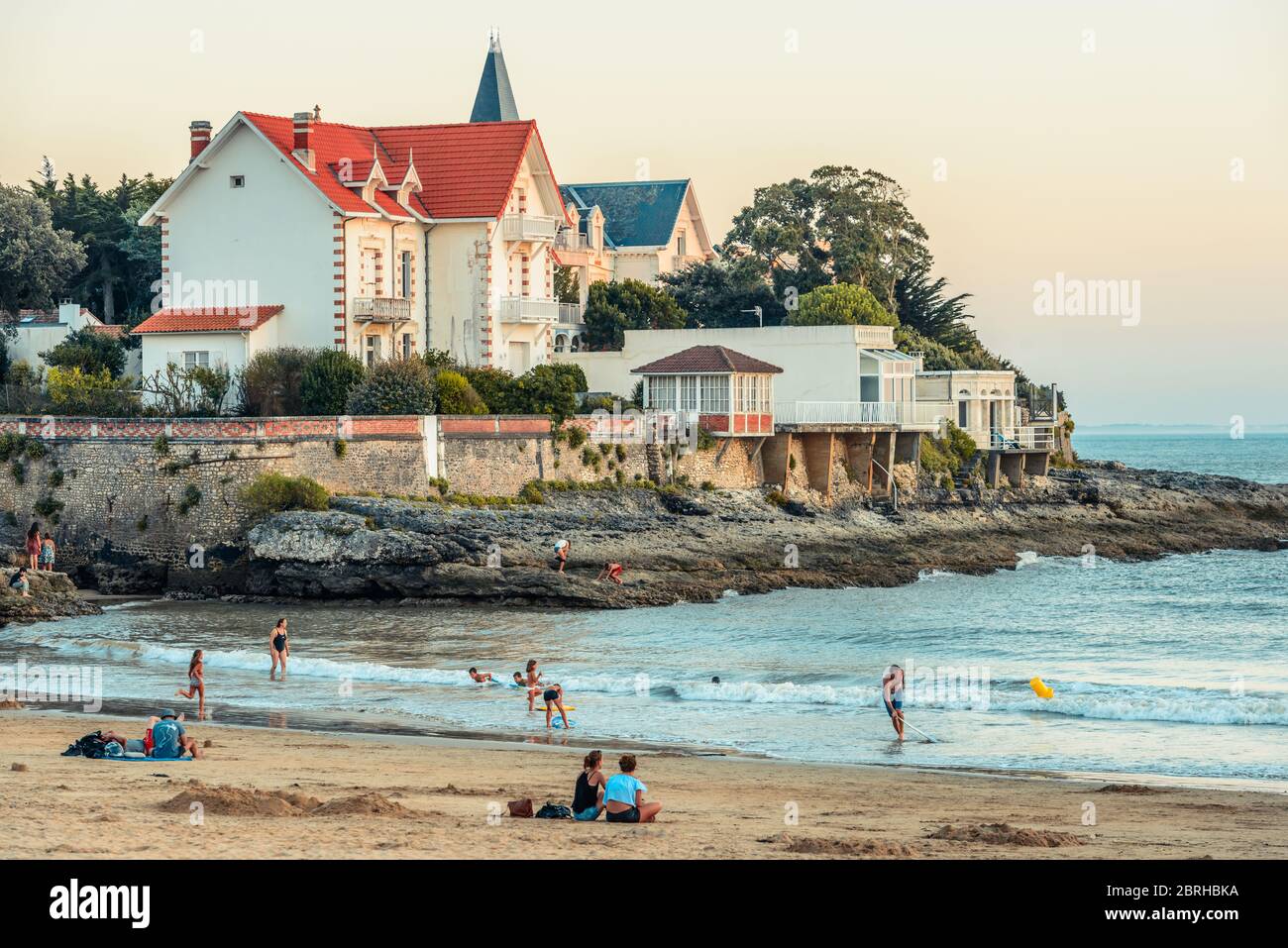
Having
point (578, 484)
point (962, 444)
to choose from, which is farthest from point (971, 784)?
point (962, 444)

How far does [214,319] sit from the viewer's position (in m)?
46.9

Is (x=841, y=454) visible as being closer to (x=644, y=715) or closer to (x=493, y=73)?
(x=493, y=73)

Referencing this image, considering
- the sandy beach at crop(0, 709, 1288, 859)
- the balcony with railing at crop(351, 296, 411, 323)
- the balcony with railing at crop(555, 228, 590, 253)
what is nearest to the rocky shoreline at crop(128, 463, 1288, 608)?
the balcony with railing at crop(351, 296, 411, 323)

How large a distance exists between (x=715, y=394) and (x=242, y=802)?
3602cm

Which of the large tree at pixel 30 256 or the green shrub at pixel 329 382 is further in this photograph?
the large tree at pixel 30 256

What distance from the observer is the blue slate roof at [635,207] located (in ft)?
255

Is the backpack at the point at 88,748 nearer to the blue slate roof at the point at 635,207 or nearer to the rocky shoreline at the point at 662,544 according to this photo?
the rocky shoreline at the point at 662,544

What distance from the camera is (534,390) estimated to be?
4728 centimetres

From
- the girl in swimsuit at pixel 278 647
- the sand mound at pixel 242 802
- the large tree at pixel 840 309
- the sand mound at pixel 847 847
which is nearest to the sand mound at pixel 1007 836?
the sand mound at pixel 847 847

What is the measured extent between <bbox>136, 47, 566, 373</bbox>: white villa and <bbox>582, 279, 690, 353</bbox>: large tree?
639 cm

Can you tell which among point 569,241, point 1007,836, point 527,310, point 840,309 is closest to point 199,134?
point 527,310

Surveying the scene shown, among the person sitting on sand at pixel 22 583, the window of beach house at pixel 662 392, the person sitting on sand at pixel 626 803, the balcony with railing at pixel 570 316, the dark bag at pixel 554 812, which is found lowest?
the dark bag at pixel 554 812

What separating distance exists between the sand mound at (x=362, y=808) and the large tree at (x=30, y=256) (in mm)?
46872

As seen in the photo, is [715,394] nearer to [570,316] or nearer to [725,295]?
[570,316]
